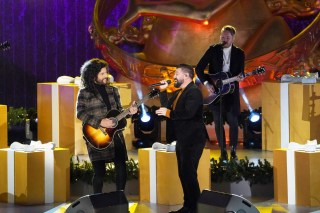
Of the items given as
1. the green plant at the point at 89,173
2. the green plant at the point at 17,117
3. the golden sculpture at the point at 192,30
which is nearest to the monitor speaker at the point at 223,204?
the green plant at the point at 89,173

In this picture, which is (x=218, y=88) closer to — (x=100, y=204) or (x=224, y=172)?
(x=224, y=172)

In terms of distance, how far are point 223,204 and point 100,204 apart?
3.18ft

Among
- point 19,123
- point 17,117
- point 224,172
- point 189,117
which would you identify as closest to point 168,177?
point 224,172

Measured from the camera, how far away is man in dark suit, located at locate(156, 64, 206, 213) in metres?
8.27

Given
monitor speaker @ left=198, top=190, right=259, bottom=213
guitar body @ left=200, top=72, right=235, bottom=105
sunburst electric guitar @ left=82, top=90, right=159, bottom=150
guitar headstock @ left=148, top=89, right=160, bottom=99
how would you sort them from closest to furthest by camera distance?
monitor speaker @ left=198, top=190, right=259, bottom=213
guitar headstock @ left=148, top=89, right=160, bottom=99
sunburst electric guitar @ left=82, top=90, right=159, bottom=150
guitar body @ left=200, top=72, right=235, bottom=105

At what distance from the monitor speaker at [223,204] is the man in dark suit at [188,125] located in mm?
845

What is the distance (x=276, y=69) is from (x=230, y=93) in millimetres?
2495

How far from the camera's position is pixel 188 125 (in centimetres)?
830

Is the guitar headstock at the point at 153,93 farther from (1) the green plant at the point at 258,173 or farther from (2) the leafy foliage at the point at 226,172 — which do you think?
(1) the green plant at the point at 258,173

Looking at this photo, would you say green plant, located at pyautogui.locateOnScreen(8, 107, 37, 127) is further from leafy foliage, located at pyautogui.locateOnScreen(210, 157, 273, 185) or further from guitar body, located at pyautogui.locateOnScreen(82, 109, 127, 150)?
guitar body, located at pyautogui.locateOnScreen(82, 109, 127, 150)

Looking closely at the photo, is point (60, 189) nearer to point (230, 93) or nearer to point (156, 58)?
point (230, 93)

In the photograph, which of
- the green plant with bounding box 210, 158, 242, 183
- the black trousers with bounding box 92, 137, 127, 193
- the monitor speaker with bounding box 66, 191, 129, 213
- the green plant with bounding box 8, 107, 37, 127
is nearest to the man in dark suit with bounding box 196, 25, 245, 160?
the green plant with bounding box 210, 158, 242, 183

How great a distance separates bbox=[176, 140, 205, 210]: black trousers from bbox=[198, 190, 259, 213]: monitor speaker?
83 cm

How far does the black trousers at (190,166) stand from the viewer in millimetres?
8312
